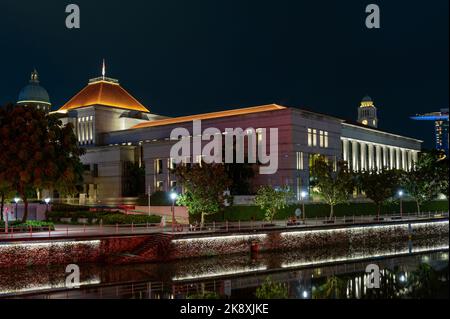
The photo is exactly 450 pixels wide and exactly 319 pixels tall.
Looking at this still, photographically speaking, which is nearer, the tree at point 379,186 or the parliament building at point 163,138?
the tree at point 379,186

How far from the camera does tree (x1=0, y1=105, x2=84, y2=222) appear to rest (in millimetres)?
44500

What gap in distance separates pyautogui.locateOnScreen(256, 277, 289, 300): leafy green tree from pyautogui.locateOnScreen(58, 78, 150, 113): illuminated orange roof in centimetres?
7124

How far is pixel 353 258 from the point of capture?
43781mm

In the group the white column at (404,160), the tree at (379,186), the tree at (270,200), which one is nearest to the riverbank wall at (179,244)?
the tree at (270,200)

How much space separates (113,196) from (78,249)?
46.3m

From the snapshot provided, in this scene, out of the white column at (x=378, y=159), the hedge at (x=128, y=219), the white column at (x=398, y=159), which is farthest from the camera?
the white column at (x=398, y=159)

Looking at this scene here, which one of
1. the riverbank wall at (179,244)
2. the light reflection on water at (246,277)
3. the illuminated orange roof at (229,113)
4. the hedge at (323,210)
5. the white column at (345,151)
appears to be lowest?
the light reflection on water at (246,277)

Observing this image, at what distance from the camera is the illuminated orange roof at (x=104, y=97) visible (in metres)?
100

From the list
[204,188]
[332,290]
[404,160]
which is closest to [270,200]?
[204,188]

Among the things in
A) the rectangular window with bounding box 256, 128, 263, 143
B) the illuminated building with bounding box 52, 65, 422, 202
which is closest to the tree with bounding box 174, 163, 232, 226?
the illuminated building with bounding box 52, 65, 422, 202

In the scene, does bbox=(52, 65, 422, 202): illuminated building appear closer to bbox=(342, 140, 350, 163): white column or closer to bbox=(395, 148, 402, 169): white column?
bbox=(395, 148, 402, 169): white column

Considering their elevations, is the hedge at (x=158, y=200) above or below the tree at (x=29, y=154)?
below

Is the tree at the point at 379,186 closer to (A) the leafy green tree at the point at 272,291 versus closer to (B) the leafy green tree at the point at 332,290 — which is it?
(B) the leafy green tree at the point at 332,290

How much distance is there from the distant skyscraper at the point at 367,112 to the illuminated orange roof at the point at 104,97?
244 ft
